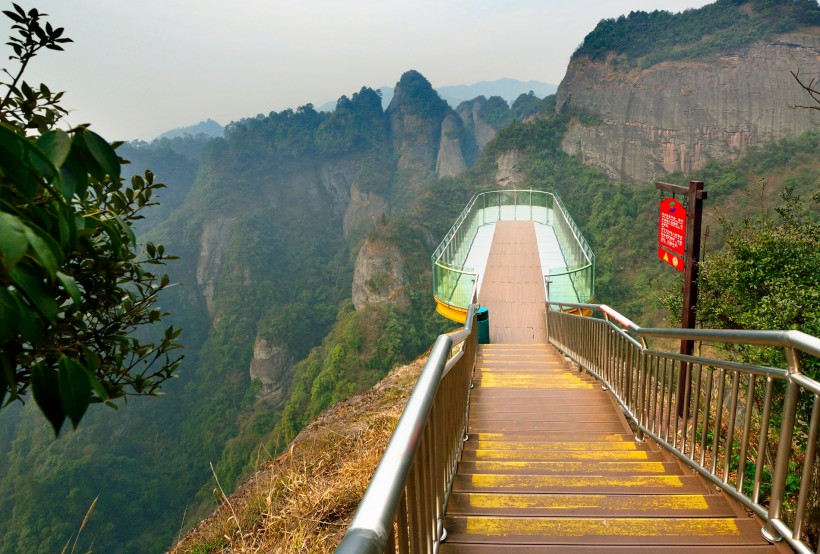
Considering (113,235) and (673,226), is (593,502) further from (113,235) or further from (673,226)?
(673,226)

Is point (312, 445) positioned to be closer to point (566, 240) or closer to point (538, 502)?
point (538, 502)

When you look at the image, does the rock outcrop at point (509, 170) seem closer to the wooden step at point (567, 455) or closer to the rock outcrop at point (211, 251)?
the rock outcrop at point (211, 251)

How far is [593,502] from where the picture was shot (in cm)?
247

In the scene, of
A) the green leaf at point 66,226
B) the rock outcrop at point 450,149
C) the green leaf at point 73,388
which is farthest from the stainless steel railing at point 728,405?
the rock outcrop at point 450,149

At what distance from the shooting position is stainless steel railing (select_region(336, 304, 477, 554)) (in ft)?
2.78

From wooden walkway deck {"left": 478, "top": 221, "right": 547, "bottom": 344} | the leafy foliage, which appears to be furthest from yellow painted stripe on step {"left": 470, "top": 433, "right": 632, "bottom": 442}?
the leafy foliage

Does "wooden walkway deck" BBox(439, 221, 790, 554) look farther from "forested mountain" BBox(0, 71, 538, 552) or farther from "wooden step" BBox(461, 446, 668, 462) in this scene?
"forested mountain" BBox(0, 71, 538, 552)

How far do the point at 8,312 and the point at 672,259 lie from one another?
6314 mm

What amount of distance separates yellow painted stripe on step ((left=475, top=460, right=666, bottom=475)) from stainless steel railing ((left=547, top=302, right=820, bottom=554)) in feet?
0.75

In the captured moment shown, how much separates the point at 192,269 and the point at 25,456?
42.6m

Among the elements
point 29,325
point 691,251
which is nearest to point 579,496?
point 29,325

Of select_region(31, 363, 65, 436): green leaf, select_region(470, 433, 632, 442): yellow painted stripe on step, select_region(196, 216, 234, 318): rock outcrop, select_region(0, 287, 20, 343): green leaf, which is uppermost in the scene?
select_region(0, 287, 20, 343): green leaf

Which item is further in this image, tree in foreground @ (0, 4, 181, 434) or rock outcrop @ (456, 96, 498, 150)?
rock outcrop @ (456, 96, 498, 150)

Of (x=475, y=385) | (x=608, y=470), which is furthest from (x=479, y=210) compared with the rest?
(x=608, y=470)
